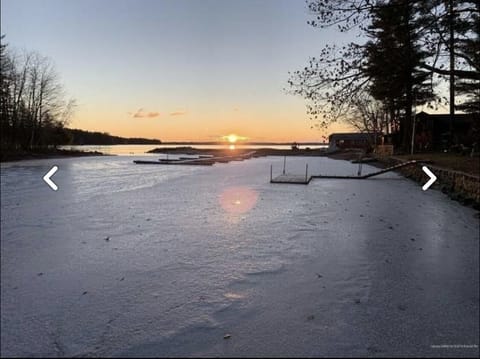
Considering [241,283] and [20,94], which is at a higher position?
[20,94]

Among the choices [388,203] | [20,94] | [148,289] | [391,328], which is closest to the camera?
[391,328]

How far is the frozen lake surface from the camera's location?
8.28 feet

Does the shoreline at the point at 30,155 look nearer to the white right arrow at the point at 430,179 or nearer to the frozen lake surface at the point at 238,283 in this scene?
the frozen lake surface at the point at 238,283

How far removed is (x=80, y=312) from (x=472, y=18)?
35.6ft

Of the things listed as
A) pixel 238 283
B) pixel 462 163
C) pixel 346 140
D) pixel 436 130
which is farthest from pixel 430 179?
pixel 346 140

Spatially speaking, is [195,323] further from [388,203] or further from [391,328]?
[388,203]

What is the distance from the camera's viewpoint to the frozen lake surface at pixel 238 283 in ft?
8.28

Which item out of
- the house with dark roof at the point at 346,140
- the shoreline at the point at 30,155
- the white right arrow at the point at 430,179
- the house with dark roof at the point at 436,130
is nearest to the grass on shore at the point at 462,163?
the white right arrow at the point at 430,179

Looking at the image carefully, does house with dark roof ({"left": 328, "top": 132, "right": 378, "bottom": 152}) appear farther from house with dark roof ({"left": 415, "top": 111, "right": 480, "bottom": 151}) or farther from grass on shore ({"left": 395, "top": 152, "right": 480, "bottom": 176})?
grass on shore ({"left": 395, "top": 152, "right": 480, "bottom": 176})

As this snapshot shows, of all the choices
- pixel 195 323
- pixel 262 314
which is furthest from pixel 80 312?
pixel 262 314

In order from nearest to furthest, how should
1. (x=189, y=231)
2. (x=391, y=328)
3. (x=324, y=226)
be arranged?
1. (x=391, y=328)
2. (x=189, y=231)
3. (x=324, y=226)

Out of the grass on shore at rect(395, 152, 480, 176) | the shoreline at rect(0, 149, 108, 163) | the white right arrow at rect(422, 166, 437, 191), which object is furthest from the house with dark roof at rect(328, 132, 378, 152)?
the white right arrow at rect(422, 166, 437, 191)

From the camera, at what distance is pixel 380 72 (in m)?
9.38

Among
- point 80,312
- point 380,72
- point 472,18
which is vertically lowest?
point 80,312
